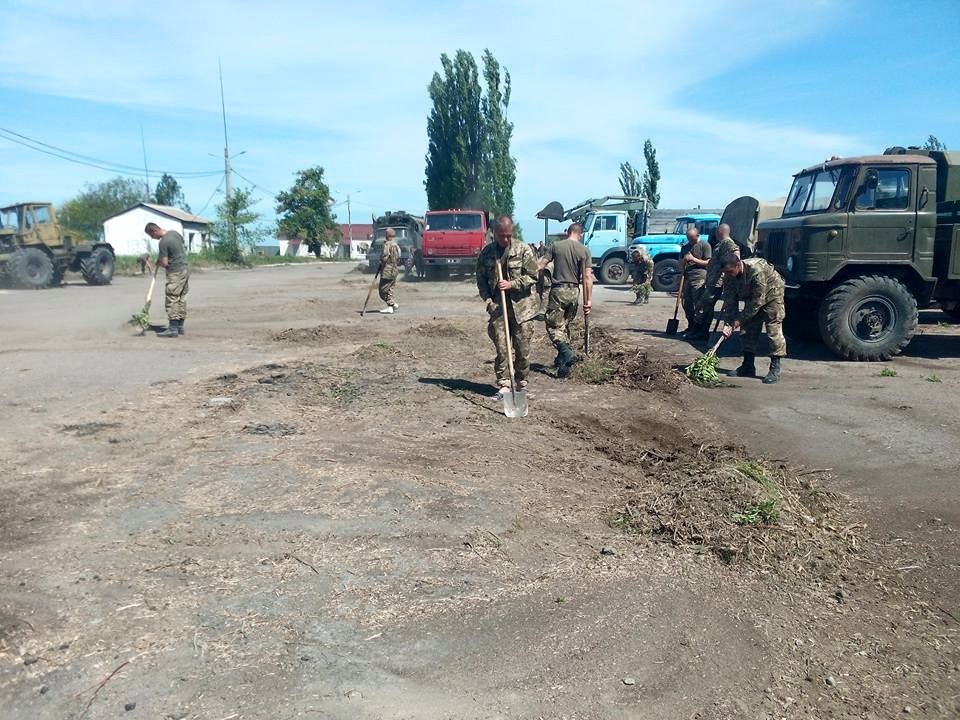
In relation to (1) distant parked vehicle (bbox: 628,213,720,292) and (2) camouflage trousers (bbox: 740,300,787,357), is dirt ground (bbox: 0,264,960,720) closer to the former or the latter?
(2) camouflage trousers (bbox: 740,300,787,357)

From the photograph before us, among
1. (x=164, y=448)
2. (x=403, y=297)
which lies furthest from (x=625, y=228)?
(x=164, y=448)

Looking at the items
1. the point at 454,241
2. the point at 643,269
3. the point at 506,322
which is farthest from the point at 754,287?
the point at 454,241

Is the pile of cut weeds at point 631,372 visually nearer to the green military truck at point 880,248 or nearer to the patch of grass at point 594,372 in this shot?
the patch of grass at point 594,372

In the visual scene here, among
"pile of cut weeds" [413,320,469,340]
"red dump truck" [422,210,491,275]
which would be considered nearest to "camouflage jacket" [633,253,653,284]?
"pile of cut weeds" [413,320,469,340]

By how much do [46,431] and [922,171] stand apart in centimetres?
1003

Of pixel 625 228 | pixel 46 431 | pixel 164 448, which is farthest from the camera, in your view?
pixel 625 228

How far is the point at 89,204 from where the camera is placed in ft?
259

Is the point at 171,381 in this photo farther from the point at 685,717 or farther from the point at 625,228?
→ the point at 625,228

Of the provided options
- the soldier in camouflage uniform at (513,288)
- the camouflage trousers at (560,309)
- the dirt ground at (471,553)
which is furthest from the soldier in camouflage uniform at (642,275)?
the soldier in camouflage uniform at (513,288)

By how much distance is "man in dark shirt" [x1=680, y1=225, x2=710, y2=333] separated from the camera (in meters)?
11.6

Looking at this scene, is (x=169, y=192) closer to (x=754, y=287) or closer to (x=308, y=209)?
(x=308, y=209)

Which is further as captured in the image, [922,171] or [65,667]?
→ [922,171]

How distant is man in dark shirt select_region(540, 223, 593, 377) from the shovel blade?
1974 mm

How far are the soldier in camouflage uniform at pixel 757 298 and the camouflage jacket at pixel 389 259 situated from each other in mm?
7319
